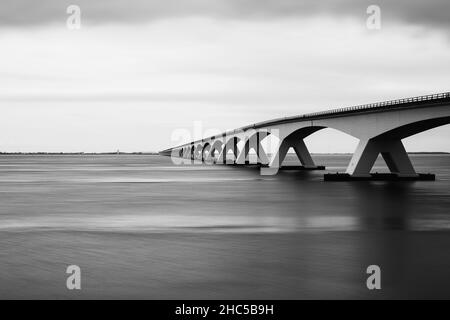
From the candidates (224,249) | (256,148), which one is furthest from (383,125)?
(256,148)

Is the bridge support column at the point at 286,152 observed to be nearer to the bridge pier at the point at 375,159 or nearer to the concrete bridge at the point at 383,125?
the concrete bridge at the point at 383,125

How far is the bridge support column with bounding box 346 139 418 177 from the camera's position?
5650 cm

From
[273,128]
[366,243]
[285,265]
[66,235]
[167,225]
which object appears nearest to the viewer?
[285,265]

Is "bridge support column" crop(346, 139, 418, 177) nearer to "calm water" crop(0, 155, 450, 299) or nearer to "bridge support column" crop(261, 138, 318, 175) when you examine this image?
"calm water" crop(0, 155, 450, 299)

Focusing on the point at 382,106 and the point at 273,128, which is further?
the point at 273,128

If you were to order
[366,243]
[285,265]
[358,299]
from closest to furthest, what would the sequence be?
[358,299] → [285,265] → [366,243]

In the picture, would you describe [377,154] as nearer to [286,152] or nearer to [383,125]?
[383,125]

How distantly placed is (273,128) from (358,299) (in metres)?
82.3

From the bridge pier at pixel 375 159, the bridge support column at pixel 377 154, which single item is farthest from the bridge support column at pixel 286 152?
the bridge support column at pixel 377 154

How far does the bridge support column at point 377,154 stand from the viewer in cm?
5650
